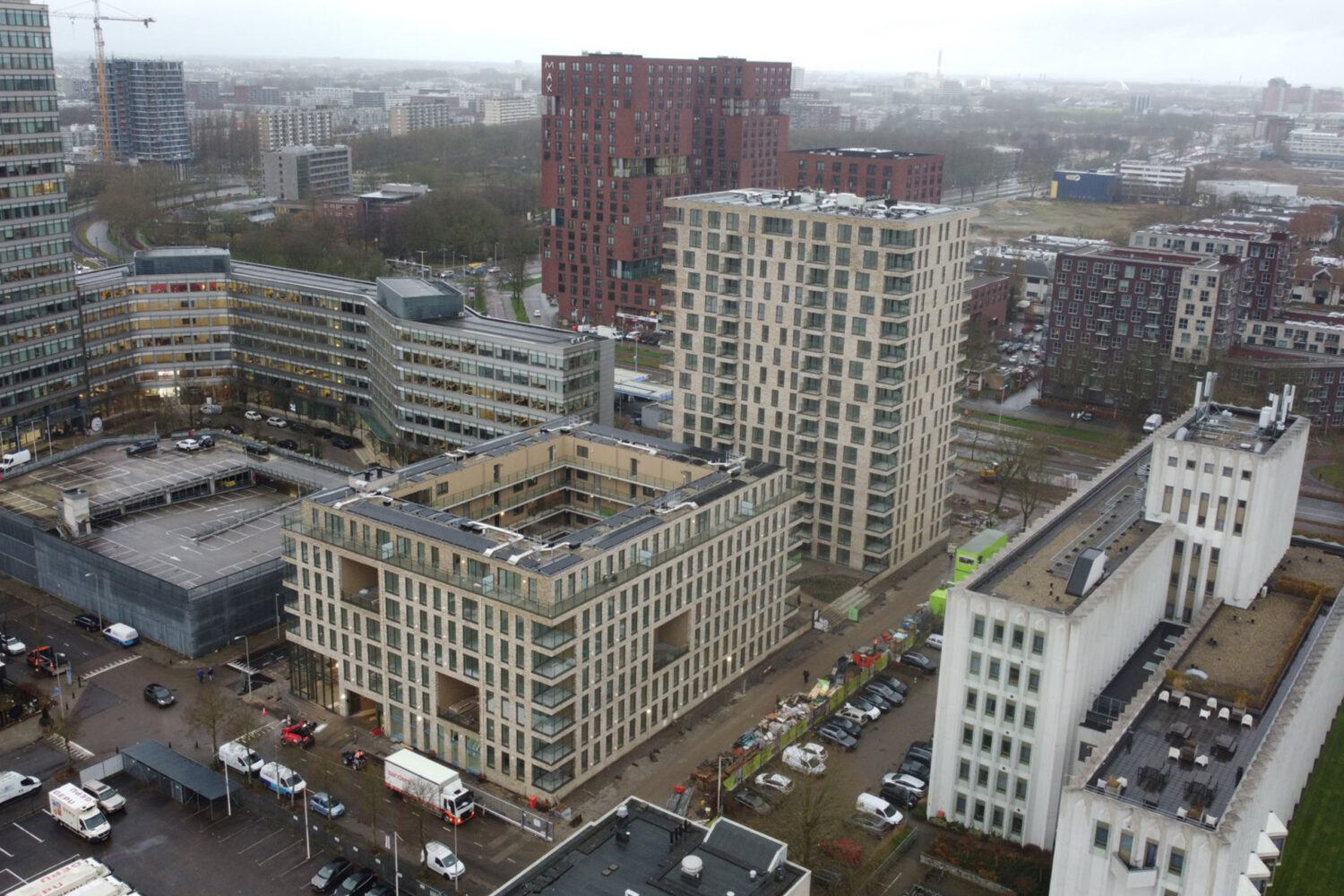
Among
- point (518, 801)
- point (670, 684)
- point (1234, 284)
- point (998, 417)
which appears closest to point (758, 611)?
point (670, 684)

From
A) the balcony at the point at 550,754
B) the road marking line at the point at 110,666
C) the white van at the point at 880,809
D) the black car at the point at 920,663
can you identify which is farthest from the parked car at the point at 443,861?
the black car at the point at 920,663

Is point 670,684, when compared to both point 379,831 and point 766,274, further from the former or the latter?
point 766,274

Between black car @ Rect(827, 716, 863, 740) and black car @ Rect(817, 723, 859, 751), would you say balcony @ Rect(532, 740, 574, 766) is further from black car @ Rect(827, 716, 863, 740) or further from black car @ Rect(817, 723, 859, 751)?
black car @ Rect(827, 716, 863, 740)

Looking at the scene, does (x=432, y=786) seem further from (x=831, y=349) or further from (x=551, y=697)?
(x=831, y=349)

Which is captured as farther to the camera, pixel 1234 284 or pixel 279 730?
pixel 1234 284

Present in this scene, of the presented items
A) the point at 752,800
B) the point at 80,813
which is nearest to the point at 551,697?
the point at 752,800

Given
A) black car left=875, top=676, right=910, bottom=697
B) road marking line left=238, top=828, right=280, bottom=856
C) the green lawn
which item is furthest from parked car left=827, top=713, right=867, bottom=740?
road marking line left=238, top=828, right=280, bottom=856
